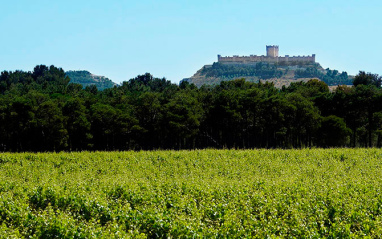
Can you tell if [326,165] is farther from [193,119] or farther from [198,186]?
[193,119]

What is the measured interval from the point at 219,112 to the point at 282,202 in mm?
58366

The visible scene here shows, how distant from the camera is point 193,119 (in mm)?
75188

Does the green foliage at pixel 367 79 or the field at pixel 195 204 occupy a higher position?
the green foliage at pixel 367 79

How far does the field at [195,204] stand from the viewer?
1641 centimetres

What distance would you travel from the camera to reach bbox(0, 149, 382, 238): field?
646 inches

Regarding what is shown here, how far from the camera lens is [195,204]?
20.3 metres

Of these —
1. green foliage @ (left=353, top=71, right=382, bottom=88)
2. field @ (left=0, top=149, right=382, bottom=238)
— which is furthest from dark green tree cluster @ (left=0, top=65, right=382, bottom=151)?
green foliage @ (left=353, top=71, right=382, bottom=88)

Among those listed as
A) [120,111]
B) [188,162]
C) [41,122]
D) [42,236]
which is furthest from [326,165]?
[41,122]

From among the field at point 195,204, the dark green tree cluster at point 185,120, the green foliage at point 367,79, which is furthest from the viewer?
the green foliage at point 367,79

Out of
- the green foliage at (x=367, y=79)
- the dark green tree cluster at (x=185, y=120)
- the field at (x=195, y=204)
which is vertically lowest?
the field at (x=195, y=204)

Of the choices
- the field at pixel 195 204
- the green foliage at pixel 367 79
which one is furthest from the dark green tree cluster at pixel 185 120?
the green foliage at pixel 367 79

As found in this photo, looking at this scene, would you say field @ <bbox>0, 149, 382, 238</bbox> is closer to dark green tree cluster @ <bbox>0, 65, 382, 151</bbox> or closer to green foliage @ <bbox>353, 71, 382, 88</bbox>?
dark green tree cluster @ <bbox>0, 65, 382, 151</bbox>

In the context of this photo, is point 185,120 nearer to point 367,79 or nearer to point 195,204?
point 195,204

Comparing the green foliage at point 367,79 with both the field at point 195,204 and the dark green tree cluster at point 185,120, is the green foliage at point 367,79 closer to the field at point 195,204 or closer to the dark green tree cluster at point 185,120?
the dark green tree cluster at point 185,120
